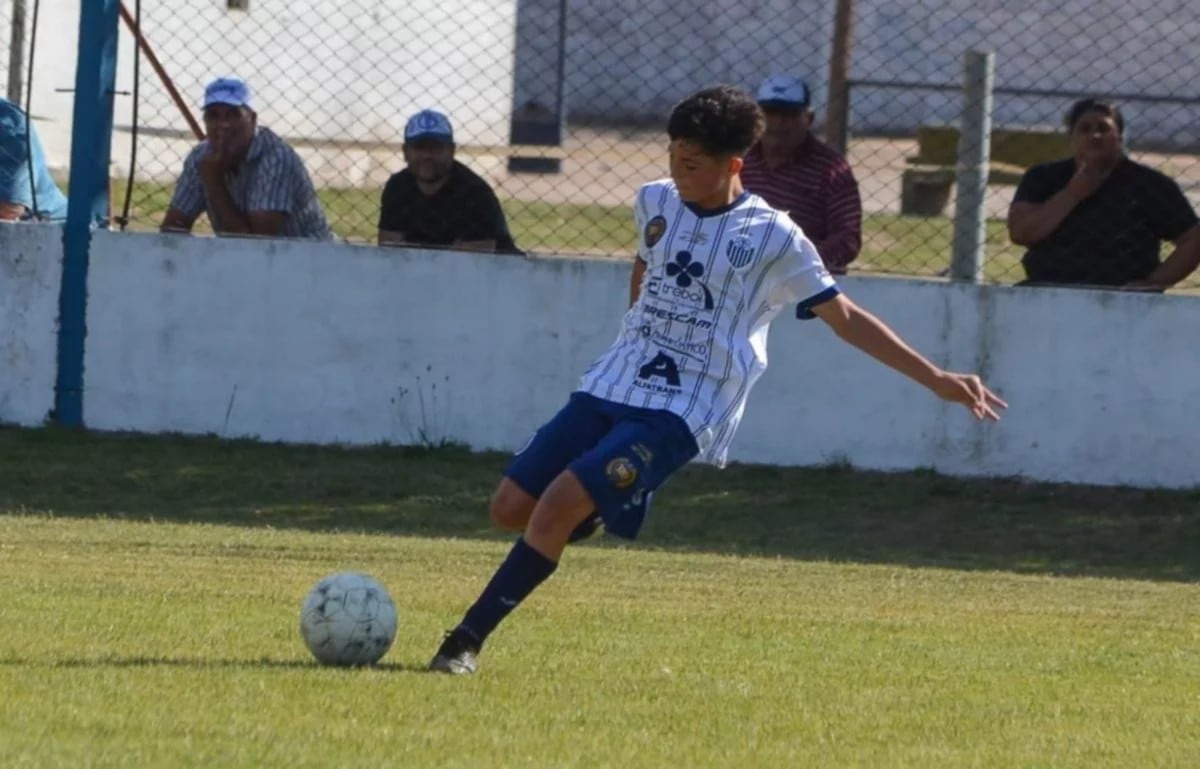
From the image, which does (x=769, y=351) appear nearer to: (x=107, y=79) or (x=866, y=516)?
(x=866, y=516)

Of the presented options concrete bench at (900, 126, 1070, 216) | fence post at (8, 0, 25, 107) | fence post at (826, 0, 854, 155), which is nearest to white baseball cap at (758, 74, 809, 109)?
fence post at (826, 0, 854, 155)

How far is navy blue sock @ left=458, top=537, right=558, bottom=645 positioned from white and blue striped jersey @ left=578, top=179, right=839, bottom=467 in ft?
1.69

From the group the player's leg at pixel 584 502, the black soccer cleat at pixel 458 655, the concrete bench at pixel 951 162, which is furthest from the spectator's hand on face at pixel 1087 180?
the concrete bench at pixel 951 162

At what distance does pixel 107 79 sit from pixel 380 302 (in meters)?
1.98

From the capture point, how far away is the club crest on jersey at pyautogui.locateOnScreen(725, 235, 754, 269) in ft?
22.1

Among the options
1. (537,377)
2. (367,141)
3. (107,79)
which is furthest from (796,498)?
(367,141)

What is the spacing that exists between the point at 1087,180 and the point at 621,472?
6.28 m

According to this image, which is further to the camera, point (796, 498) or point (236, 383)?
point (236, 383)

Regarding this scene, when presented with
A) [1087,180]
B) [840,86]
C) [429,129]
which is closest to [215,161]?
[429,129]

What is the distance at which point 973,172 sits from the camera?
12.8m

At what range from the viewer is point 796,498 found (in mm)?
11891

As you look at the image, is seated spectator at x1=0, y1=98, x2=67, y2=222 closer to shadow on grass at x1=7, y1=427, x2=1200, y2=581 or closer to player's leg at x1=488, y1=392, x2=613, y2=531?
shadow on grass at x1=7, y1=427, x2=1200, y2=581

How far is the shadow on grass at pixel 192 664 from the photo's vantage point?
6.42 m

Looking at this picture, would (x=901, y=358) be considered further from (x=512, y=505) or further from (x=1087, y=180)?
(x=1087, y=180)
